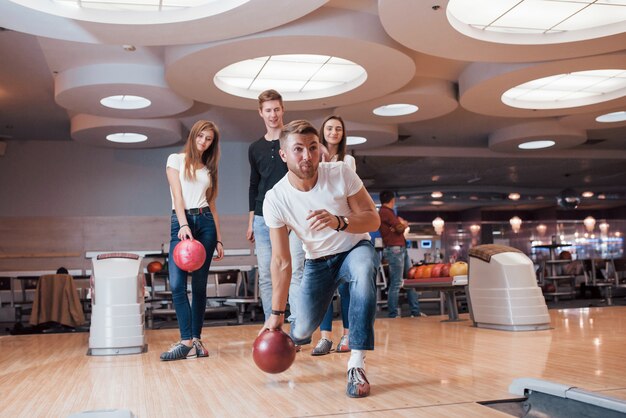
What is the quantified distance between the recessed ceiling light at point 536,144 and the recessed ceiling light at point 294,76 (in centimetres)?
471

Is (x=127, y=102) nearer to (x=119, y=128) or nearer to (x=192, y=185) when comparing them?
(x=119, y=128)

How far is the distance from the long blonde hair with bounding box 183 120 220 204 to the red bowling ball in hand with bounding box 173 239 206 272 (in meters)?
0.42

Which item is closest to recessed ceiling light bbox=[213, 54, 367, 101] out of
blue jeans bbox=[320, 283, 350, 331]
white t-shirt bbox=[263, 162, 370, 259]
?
blue jeans bbox=[320, 283, 350, 331]

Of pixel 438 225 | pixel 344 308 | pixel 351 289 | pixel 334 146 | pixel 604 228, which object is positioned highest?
pixel 438 225

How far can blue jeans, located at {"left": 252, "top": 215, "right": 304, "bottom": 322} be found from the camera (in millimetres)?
3408

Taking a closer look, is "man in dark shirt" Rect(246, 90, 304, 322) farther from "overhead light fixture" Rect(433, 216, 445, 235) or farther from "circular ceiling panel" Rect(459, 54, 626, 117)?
Answer: "overhead light fixture" Rect(433, 216, 445, 235)

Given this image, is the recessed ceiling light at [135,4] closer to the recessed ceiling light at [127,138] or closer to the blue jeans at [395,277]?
the blue jeans at [395,277]

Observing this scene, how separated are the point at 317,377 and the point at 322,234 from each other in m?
0.67

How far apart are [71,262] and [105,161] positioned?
1.82 meters

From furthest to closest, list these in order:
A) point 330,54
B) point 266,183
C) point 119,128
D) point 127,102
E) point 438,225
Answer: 1. point 438,225
2. point 119,128
3. point 127,102
4. point 330,54
5. point 266,183

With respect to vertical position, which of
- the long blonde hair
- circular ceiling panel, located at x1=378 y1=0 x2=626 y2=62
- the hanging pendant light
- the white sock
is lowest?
the white sock

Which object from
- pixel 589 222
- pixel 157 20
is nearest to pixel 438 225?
pixel 589 222

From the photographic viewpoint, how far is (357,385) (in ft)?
7.38

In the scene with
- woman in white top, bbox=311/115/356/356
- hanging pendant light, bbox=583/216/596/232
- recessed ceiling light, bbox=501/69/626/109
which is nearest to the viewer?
woman in white top, bbox=311/115/356/356
